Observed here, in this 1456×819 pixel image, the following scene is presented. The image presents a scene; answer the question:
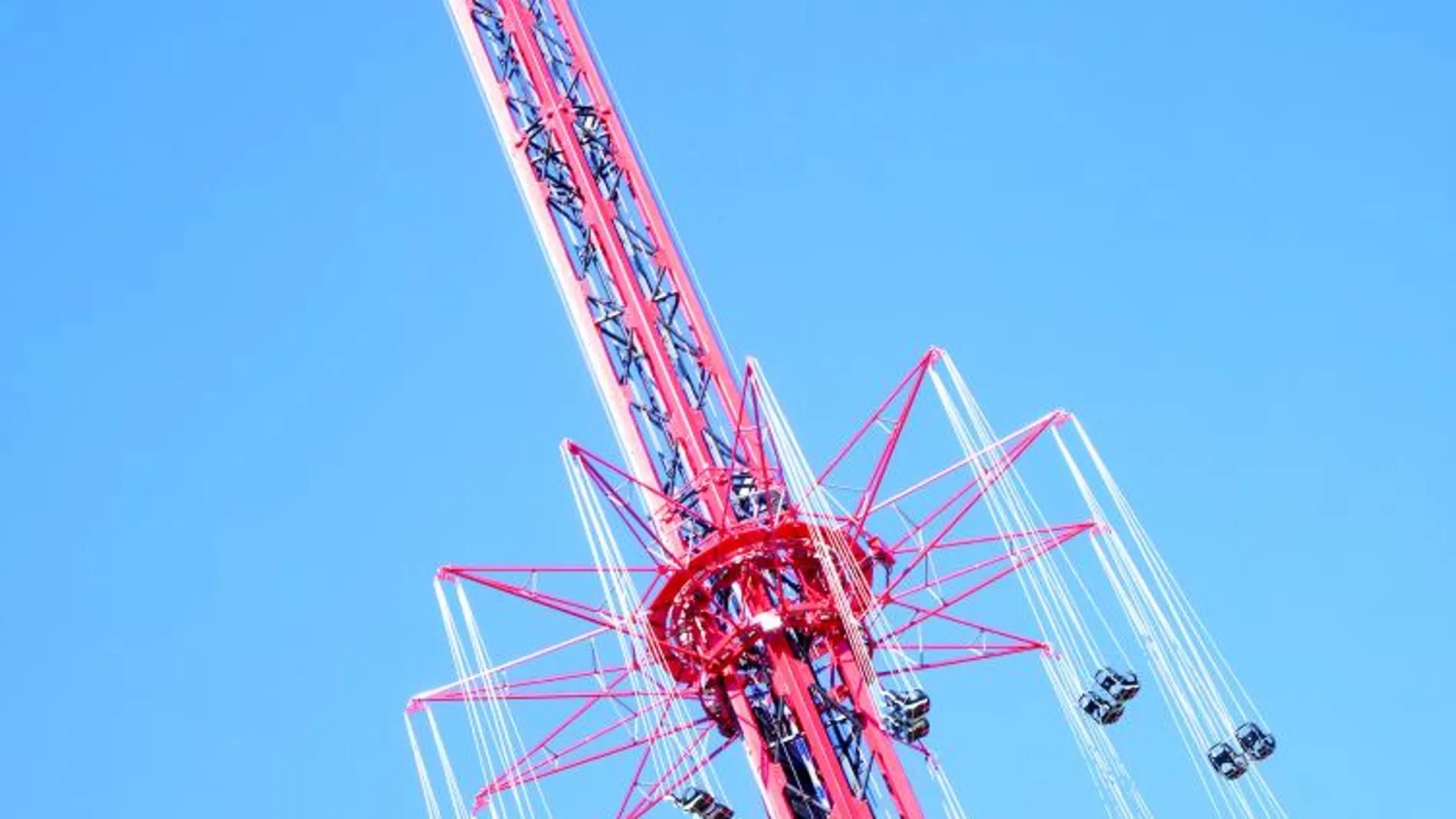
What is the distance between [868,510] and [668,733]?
545cm

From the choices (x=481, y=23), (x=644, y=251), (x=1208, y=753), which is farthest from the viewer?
(x=481, y=23)

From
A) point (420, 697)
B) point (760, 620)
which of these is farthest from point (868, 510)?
point (420, 697)

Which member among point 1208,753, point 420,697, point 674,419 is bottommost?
point 1208,753

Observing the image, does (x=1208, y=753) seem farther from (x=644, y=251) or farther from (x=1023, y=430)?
(x=644, y=251)

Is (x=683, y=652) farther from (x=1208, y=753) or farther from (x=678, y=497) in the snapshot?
(x=1208, y=753)

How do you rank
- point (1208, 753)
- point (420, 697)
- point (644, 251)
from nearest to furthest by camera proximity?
1. point (1208, 753)
2. point (420, 697)
3. point (644, 251)

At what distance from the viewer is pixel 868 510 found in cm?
4325

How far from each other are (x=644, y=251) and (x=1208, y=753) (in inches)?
→ 650

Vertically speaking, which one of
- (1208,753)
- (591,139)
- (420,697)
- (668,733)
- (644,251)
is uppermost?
(591,139)

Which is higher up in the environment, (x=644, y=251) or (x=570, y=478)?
(x=644, y=251)

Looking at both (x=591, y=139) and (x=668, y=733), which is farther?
(x=591, y=139)

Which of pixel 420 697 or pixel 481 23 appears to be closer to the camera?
pixel 420 697

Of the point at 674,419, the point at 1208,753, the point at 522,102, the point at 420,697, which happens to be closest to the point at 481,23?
the point at 522,102

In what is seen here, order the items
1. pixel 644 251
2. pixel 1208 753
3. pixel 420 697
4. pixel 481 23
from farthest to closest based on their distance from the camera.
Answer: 1. pixel 481 23
2. pixel 644 251
3. pixel 420 697
4. pixel 1208 753
